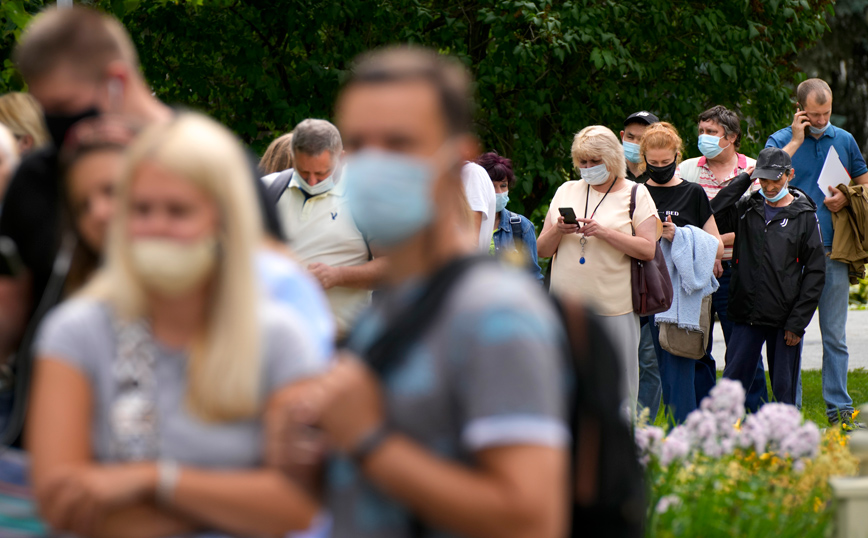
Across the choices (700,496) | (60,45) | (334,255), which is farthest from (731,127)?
(60,45)

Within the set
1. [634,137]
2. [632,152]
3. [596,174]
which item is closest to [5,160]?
[596,174]

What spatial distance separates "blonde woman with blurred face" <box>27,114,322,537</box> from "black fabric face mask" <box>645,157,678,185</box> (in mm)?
5678

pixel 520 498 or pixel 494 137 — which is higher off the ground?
pixel 494 137

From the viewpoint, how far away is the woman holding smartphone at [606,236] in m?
6.65

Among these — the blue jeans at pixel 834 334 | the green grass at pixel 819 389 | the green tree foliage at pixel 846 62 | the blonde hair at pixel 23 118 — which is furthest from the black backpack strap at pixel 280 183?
the green tree foliage at pixel 846 62

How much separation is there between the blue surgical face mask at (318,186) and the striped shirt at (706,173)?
3.59 metres

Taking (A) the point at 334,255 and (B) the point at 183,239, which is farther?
(A) the point at 334,255

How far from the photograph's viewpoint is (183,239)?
1.98 m

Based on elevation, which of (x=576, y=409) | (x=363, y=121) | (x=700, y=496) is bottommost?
(x=700, y=496)

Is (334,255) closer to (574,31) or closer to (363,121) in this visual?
(363,121)

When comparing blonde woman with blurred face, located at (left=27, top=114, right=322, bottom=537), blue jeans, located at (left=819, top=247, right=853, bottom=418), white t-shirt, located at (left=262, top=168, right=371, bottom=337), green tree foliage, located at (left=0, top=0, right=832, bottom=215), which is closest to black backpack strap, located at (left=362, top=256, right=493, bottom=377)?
blonde woman with blurred face, located at (left=27, top=114, right=322, bottom=537)

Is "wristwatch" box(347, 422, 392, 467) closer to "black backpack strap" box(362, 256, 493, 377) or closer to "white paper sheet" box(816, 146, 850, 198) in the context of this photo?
"black backpack strap" box(362, 256, 493, 377)

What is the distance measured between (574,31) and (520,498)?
29.7ft

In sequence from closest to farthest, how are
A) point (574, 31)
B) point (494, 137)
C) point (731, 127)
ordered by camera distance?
point (731, 127)
point (574, 31)
point (494, 137)
